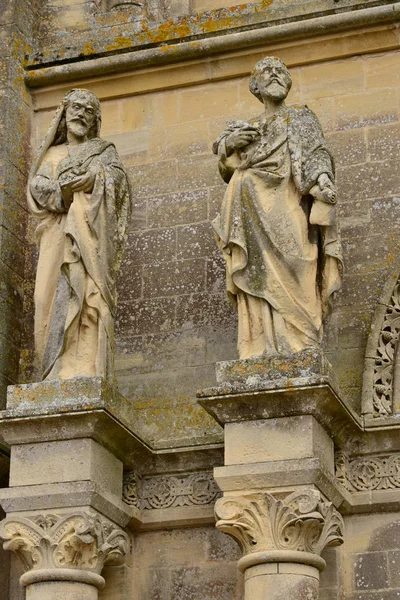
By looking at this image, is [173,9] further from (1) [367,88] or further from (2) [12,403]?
(2) [12,403]

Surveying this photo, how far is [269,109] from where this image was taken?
1132cm

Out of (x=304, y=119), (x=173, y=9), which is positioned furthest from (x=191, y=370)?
(x=173, y=9)

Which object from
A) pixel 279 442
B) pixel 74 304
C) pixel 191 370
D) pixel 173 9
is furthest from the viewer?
pixel 173 9

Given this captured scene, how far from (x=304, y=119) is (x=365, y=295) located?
49.8 inches

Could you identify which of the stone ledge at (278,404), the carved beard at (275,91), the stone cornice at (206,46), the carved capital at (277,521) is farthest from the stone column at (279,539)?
the stone cornice at (206,46)

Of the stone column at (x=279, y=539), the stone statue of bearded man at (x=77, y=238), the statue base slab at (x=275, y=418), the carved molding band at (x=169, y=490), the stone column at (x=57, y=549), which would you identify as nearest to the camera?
the stone column at (x=279, y=539)

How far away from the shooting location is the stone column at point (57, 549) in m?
10.5

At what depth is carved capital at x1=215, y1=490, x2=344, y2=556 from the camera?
10180mm

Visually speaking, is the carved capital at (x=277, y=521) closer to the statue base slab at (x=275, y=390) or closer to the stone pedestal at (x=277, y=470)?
the stone pedestal at (x=277, y=470)

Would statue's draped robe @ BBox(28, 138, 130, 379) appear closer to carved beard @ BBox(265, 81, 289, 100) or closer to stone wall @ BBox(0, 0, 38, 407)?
stone wall @ BBox(0, 0, 38, 407)

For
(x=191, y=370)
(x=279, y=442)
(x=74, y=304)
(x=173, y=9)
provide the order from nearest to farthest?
(x=279, y=442) < (x=74, y=304) < (x=191, y=370) < (x=173, y=9)

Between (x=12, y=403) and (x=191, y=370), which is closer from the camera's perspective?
(x=12, y=403)

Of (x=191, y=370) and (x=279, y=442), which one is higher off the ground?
(x=191, y=370)

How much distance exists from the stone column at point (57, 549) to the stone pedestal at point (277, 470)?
830 mm
